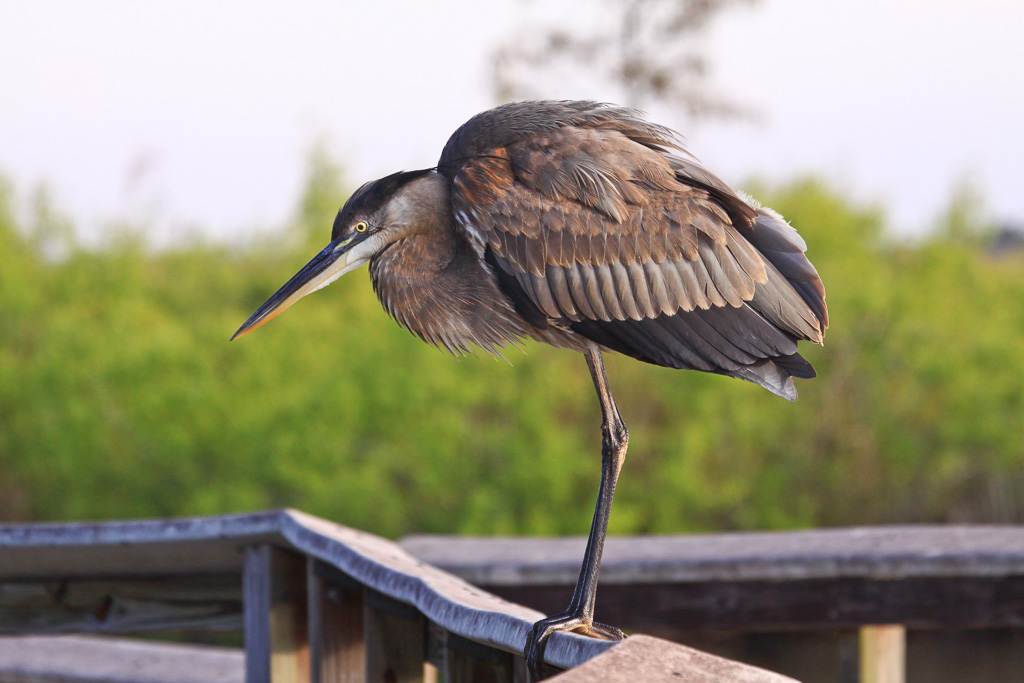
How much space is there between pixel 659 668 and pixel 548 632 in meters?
0.95

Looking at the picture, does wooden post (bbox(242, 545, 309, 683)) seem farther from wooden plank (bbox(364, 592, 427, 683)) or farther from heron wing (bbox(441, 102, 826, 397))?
heron wing (bbox(441, 102, 826, 397))

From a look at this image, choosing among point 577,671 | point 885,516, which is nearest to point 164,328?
point 885,516

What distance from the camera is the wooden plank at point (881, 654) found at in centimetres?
411

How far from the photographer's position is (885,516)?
8797 millimetres

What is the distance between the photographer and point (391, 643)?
3.12 metres

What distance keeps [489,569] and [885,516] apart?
5.44m

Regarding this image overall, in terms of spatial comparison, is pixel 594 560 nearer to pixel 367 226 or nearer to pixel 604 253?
pixel 604 253

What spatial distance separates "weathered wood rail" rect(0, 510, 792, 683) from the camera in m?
2.69

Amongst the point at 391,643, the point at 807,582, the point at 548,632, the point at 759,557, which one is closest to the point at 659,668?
the point at 548,632

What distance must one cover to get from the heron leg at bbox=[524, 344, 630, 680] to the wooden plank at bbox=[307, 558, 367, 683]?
0.69 metres

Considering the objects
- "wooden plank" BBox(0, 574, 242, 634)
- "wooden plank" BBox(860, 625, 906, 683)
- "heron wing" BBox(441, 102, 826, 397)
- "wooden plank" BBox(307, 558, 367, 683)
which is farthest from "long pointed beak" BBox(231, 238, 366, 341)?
"wooden plank" BBox(860, 625, 906, 683)

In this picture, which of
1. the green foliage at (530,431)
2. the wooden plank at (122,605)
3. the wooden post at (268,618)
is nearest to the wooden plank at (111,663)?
the wooden plank at (122,605)

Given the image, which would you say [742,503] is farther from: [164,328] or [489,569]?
[164,328]

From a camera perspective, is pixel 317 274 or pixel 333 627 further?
pixel 317 274
